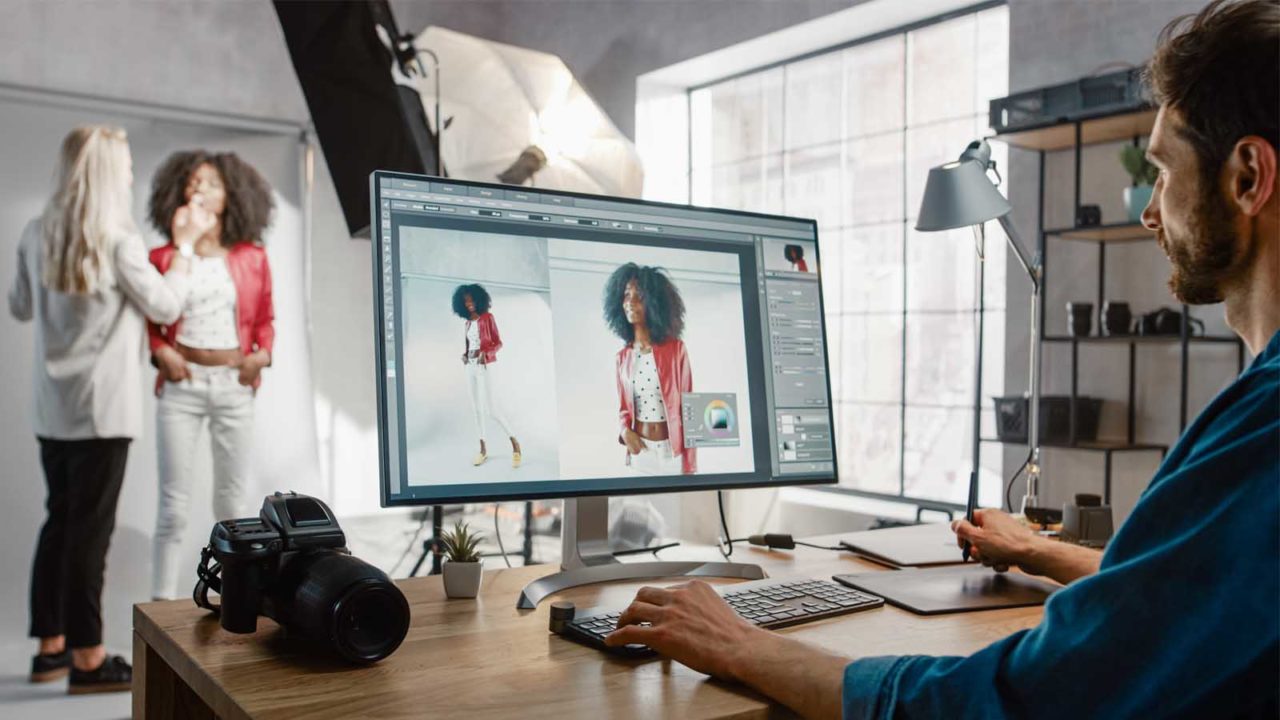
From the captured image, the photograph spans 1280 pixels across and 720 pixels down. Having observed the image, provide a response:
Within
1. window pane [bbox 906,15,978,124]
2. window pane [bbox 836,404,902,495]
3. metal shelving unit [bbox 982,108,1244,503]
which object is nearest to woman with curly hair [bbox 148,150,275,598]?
window pane [bbox 836,404,902,495]

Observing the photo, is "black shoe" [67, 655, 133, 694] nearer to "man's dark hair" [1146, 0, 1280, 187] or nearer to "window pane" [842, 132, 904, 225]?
"window pane" [842, 132, 904, 225]

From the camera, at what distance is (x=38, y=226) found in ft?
12.6

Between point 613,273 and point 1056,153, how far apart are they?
2.62 meters

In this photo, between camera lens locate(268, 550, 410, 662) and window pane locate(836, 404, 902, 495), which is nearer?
camera lens locate(268, 550, 410, 662)

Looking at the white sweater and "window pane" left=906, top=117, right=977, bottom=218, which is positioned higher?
"window pane" left=906, top=117, right=977, bottom=218

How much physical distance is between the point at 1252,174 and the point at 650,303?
70 cm

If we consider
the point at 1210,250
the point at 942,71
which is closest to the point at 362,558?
the point at 942,71

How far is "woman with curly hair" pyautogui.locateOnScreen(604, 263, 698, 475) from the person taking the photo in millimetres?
1283

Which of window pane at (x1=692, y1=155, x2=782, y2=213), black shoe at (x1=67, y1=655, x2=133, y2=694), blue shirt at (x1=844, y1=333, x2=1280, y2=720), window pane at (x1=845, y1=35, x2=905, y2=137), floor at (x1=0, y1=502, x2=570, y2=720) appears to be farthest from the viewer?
window pane at (x1=692, y1=155, x2=782, y2=213)

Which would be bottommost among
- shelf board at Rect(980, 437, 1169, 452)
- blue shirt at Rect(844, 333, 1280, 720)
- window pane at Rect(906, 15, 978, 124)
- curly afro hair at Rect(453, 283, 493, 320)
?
shelf board at Rect(980, 437, 1169, 452)

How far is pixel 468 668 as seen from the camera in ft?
3.06

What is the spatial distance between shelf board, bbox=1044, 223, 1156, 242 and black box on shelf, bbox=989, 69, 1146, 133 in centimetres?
33

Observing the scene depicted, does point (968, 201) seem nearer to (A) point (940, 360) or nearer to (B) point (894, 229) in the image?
(A) point (940, 360)

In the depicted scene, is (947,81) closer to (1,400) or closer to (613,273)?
(613,273)
